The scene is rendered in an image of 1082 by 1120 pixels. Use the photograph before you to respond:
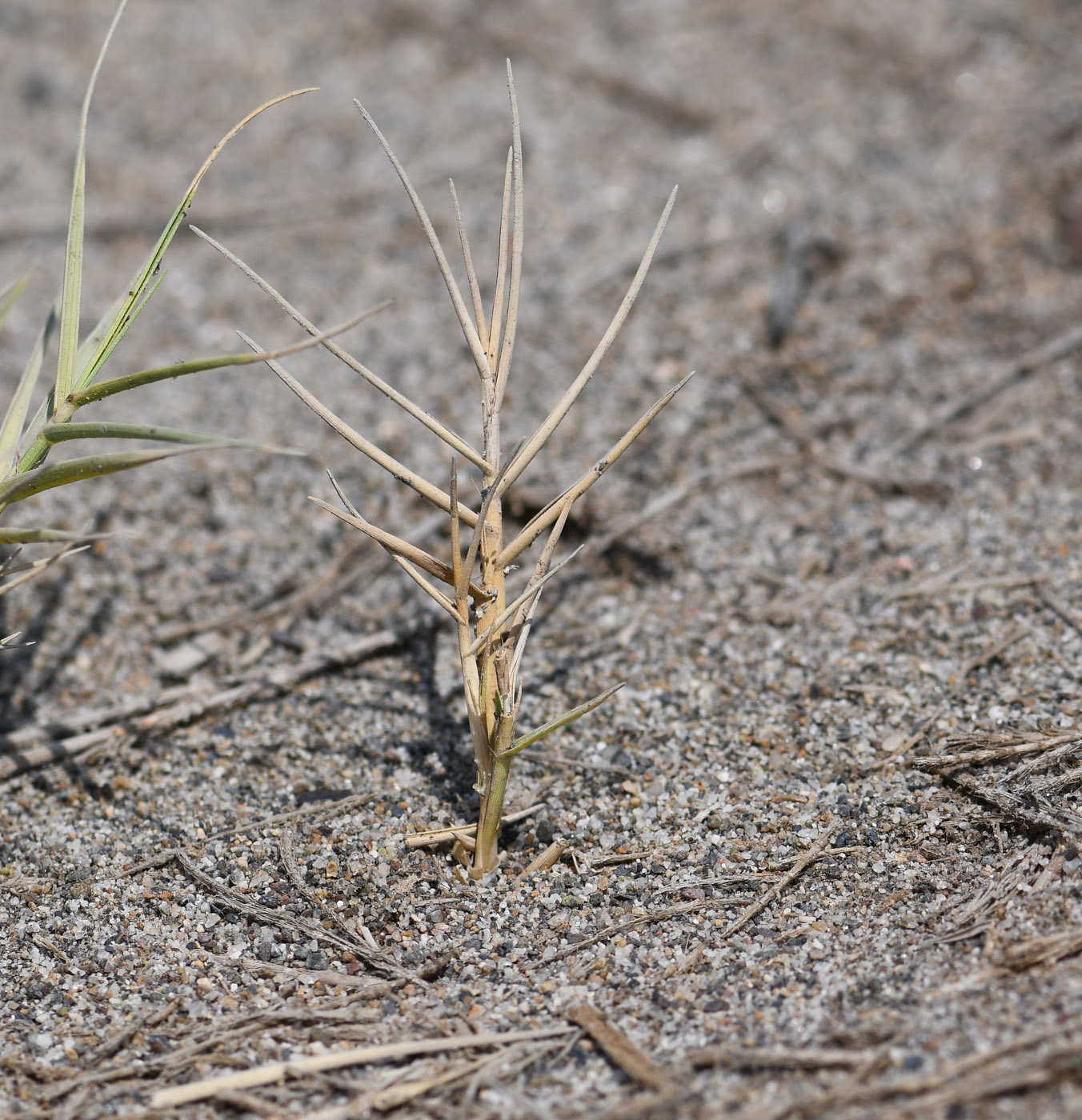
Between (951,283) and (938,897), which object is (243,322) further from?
(938,897)

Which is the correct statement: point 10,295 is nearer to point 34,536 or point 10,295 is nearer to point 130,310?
point 130,310

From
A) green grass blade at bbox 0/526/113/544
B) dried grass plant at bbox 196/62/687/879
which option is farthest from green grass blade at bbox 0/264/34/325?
dried grass plant at bbox 196/62/687/879

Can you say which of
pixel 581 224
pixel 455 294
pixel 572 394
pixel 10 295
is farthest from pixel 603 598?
pixel 581 224

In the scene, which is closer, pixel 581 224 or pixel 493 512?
pixel 493 512

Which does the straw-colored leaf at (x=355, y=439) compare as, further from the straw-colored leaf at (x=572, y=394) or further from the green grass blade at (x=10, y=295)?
the green grass blade at (x=10, y=295)

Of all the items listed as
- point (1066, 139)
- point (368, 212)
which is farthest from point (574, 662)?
point (1066, 139)

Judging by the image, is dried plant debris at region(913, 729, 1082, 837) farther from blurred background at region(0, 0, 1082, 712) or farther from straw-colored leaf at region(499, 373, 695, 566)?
straw-colored leaf at region(499, 373, 695, 566)
